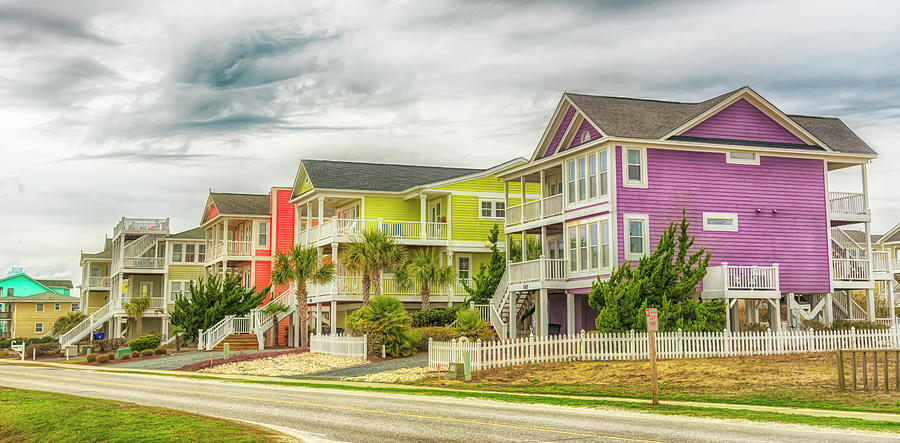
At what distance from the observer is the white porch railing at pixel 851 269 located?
118ft

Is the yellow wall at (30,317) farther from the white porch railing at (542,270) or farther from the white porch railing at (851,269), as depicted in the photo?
the white porch railing at (851,269)

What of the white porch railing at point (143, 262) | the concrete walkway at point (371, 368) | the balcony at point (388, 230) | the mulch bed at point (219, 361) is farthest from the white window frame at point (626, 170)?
the white porch railing at point (143, 262)

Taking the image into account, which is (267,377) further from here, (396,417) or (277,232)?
(277,232)

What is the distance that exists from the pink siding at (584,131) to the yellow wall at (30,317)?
224 ft

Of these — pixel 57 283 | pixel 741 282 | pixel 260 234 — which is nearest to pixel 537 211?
pixel 741 282

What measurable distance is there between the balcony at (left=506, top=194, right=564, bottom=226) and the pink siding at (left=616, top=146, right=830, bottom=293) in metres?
4.52

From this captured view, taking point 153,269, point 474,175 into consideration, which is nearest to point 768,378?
point 474,175

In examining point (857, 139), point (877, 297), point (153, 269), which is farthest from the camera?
point (153, 269)

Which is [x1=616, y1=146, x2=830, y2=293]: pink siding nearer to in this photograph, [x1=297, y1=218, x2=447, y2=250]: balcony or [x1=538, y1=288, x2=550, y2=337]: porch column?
[x1=538, y1=288, x2=550, y2=337]: porch column

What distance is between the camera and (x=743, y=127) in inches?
1415

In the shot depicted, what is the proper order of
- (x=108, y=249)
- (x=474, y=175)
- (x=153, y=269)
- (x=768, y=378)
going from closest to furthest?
1. (x=768, y=378)
2. (x=474, y=175)
3. (x=153, y=269)
4. (x=108, y=249)

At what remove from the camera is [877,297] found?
52719mm

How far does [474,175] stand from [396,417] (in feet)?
104

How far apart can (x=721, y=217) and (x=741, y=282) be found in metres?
3.88
